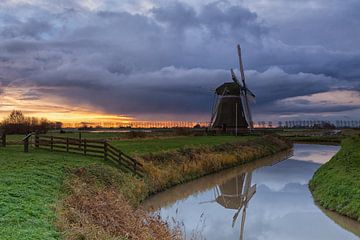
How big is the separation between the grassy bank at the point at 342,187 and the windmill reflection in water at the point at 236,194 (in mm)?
4154

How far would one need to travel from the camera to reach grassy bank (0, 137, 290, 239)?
35.3 feet

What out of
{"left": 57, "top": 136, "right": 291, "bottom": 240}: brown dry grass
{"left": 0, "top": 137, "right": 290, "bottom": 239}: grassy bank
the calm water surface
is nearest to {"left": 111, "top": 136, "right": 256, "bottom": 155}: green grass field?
{"left": 57, "top": 136, "right": 291, "bottom": 240}: brown dry grass

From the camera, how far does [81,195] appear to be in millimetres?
16234

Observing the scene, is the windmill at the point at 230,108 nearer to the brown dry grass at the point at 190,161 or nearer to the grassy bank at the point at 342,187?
the brown dry grass at the point at 190,161

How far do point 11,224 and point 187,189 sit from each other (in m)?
17.8

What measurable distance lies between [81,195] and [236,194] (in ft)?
45.4

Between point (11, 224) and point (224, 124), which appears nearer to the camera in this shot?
point (11, 224)

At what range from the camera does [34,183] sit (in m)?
16.7

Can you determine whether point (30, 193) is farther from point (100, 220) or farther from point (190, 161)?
point (190, 161)

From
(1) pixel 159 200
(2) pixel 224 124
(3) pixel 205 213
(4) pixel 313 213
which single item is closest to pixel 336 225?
(4) pixel 313 213

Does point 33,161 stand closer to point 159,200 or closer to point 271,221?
point 159,200

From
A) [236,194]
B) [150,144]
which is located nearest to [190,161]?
[236,194]

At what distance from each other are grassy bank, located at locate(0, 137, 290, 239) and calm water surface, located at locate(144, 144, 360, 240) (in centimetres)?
145

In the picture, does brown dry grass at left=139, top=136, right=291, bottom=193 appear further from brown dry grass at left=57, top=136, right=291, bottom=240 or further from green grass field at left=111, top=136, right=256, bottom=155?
green grass field at left=111, top=136, right=256, bottom=155
